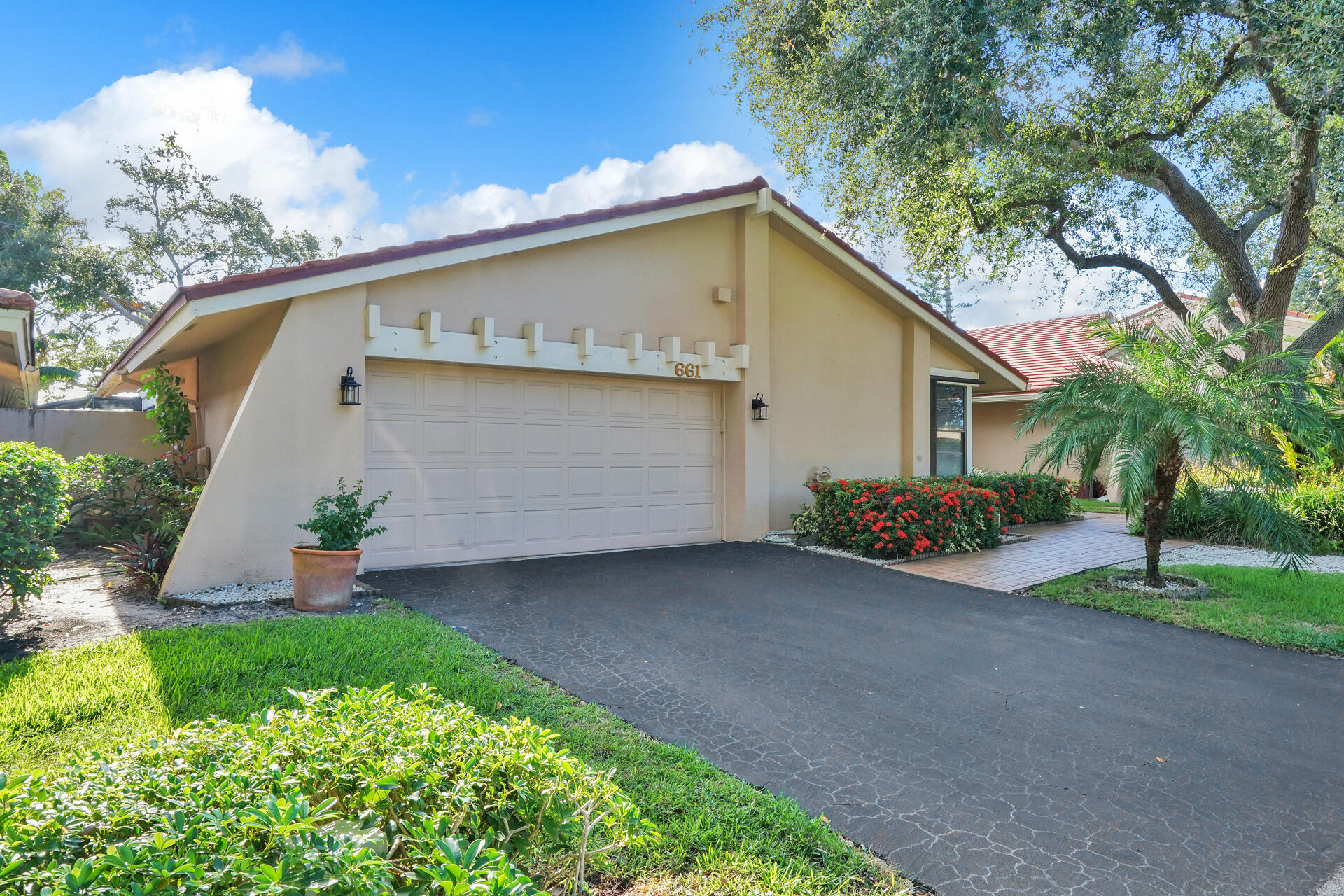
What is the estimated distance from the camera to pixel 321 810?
1705 millimetres

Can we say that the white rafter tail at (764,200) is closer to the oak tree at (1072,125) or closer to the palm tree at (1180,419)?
the oak tree at (1072,125)

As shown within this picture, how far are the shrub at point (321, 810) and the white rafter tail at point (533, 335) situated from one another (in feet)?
22.1

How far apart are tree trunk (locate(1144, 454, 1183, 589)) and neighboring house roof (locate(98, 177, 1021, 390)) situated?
560 cm

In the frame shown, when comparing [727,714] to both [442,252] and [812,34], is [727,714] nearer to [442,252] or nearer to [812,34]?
[442,252]

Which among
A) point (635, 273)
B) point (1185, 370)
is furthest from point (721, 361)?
point (1185, 370)

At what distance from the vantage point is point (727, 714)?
4.23 m

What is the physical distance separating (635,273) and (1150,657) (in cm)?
719

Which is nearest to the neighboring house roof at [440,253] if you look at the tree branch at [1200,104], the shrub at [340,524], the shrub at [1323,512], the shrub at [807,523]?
the shrub at [340,524]

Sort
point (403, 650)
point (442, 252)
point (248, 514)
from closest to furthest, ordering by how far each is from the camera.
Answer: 1. point (403, 650)
2. point (248, 514)
3. point (442, 252)

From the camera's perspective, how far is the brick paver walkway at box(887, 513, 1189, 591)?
8.59 m

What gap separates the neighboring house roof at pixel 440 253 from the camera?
23.0ft

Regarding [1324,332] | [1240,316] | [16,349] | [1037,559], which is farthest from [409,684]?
[1240,316]

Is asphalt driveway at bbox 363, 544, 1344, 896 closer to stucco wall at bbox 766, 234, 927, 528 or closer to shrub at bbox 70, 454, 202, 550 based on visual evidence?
stucco wall at bbox 766, 234, 927, 528

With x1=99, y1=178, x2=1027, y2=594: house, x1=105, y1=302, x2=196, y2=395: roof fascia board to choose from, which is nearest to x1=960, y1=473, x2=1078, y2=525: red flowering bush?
x1=99, y1=178, x2=1027, y2=594: house
